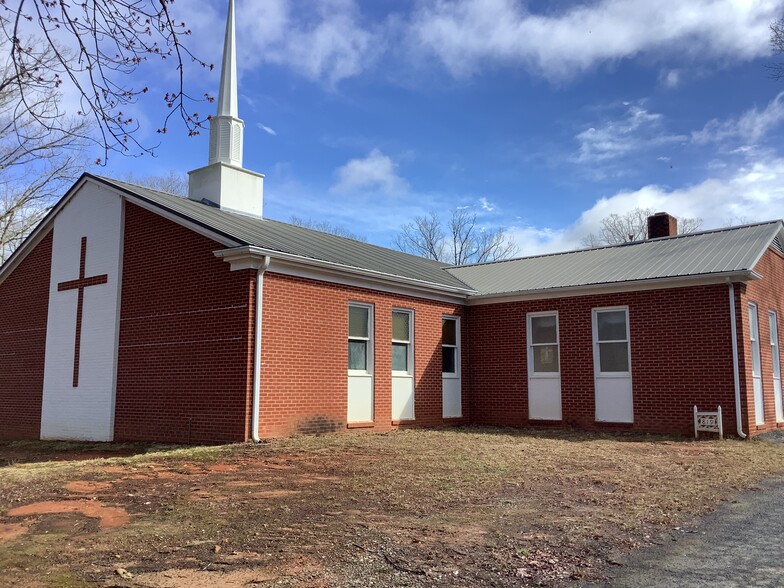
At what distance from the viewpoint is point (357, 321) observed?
14.0 m

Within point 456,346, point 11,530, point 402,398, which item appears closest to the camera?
point 11,530

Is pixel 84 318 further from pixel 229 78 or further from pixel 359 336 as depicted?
pixel 229 78

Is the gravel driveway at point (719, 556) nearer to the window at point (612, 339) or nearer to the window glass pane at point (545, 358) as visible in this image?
the window at point (612, 339)

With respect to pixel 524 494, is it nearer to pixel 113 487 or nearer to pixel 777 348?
pixel 113 487

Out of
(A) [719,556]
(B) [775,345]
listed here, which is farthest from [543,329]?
(A) [719,556]

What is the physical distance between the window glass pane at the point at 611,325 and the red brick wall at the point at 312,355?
4.18 metres

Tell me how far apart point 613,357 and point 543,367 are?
66.7 inches

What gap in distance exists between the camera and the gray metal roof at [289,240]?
12578 mm

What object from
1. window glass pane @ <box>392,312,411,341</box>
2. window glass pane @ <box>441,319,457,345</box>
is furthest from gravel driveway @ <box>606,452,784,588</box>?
window glass pane @ <box>441,319,457,345</box>

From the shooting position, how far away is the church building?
12.2m

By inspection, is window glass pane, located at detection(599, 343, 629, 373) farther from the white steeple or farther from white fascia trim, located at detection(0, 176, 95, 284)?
white fascia trim, located at detection(0, 176, 95, 284)

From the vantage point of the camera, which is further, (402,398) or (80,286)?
(402,398)

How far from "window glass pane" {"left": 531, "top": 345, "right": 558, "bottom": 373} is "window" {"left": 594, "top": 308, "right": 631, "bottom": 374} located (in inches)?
42.0

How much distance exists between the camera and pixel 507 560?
479 centimetres
